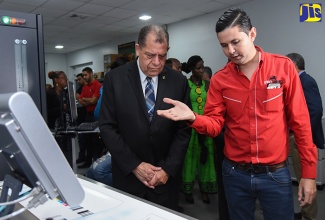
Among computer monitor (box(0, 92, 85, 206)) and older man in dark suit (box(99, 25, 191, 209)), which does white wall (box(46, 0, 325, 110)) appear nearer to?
older man in dark suit (box(99, 25, 191, 209))

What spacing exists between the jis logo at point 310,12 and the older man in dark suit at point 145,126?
3.55 metres

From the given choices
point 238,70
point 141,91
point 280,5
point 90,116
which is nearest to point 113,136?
point 141,91

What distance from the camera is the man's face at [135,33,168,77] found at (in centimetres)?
139

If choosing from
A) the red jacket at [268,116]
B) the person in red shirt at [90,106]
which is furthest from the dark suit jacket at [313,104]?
the person in red shirt at [90,106]

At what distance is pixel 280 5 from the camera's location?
461cm

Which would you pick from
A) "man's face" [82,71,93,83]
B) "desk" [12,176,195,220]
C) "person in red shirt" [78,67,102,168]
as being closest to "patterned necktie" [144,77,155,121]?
"desk" [12,176,195,220]

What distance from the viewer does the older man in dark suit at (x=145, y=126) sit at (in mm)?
1418

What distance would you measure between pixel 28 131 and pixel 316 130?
100 inches

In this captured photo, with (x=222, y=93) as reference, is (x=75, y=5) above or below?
above

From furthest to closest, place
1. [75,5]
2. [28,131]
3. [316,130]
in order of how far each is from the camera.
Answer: [75,5] < [316,130] < [28,131]

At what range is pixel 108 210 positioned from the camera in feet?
2.90

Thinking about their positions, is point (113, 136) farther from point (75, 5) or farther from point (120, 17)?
point (120, 17)

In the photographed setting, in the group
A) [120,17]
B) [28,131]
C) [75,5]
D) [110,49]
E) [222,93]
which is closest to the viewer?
[28,131]

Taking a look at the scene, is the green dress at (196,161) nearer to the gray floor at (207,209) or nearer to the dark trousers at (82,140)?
the gray floor at (207,209)
